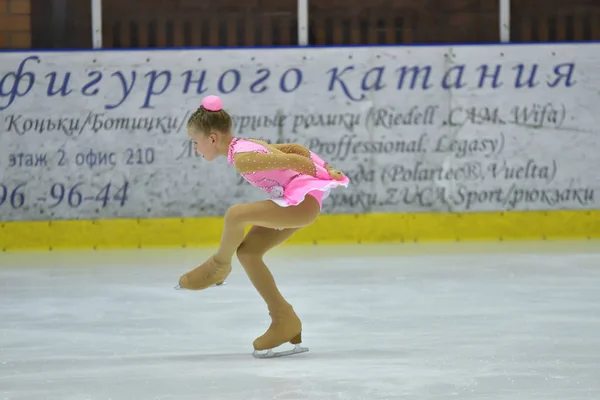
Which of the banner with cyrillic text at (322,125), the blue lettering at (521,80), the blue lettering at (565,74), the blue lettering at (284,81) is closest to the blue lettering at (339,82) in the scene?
the banner with cyrillic text at (322,125)

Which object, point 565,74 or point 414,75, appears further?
point 565,74

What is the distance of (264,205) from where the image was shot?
5680 millimetres

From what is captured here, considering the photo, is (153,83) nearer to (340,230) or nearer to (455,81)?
(340,230)

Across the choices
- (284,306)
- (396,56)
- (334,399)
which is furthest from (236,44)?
(334,399)

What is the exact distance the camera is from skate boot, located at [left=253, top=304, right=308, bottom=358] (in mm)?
5777

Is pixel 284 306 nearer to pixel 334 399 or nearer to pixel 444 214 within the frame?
pixel 334 399

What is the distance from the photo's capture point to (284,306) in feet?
19.2

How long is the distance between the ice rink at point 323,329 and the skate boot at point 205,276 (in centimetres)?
33

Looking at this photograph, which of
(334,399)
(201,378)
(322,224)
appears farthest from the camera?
(322,224)

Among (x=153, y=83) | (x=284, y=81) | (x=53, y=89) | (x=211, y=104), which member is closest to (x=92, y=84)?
(x=53, y=89)

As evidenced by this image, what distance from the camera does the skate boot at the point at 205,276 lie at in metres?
5.56

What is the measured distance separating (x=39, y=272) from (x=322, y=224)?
10.4 feet

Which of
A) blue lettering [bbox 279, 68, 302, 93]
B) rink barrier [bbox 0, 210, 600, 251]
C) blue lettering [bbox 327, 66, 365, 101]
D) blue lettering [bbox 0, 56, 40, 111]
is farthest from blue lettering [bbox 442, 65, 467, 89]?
blue lettering [bbox 0, 56, 40, 111]

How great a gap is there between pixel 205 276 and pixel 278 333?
45 cm
